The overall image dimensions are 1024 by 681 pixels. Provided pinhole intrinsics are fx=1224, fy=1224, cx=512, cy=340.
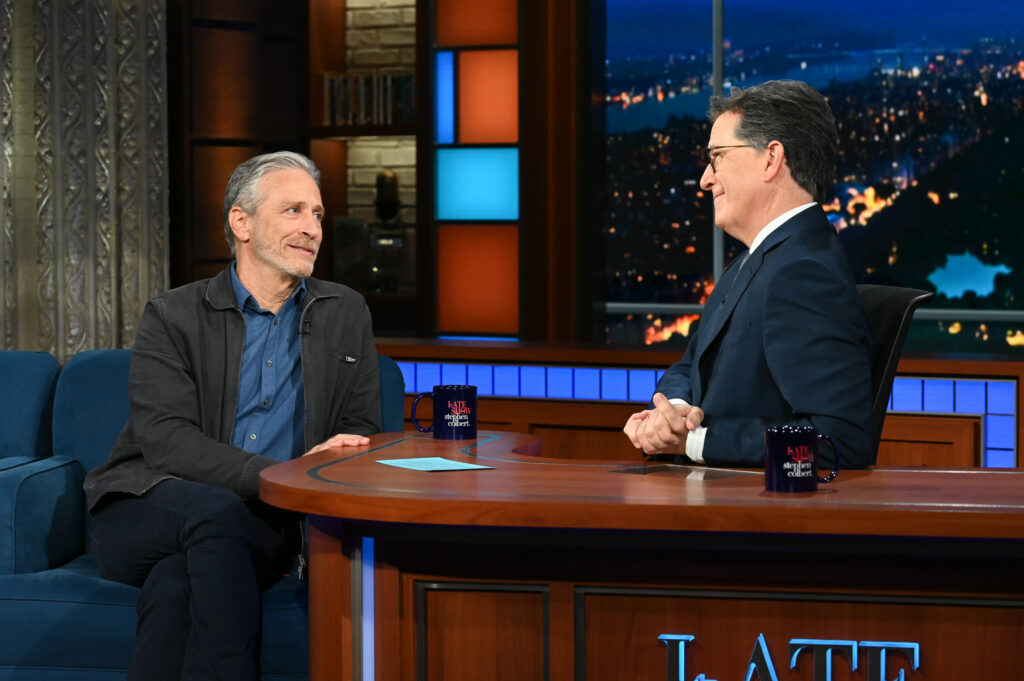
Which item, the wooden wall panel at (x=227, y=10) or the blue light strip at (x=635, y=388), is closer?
the blue light strip at (x=635, y=388)

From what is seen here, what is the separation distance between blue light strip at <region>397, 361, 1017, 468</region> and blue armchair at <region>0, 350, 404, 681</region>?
1.11 meters

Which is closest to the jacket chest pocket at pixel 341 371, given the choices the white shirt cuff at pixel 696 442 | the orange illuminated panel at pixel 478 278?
the white shirt cuff at pixel 696 442

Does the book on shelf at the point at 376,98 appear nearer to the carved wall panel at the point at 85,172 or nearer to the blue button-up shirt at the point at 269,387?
the carved wall panel at the point at 85,172

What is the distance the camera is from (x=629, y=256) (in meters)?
6.88

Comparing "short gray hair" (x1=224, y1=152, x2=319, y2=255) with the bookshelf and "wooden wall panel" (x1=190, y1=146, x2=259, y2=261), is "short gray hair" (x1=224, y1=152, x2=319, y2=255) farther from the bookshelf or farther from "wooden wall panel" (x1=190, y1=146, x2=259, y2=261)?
the bookshelf

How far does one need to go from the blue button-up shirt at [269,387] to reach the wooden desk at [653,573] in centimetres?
62

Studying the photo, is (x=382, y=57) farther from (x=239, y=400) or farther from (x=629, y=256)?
(x=239, y=400)

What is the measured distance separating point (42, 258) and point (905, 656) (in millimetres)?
4819

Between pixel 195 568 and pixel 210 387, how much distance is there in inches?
18.6

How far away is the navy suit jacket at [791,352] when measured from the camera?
193 centimetres

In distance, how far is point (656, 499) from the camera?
67.4 inches

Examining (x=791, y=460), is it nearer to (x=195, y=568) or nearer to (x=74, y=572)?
(x=195, y=568)

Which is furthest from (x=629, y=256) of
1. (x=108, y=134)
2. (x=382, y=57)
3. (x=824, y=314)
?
(x=824, y=314)

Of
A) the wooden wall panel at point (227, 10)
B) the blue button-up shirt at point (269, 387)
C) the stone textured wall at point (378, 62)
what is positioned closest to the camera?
the blue button-up shirt at point (269, 387)
